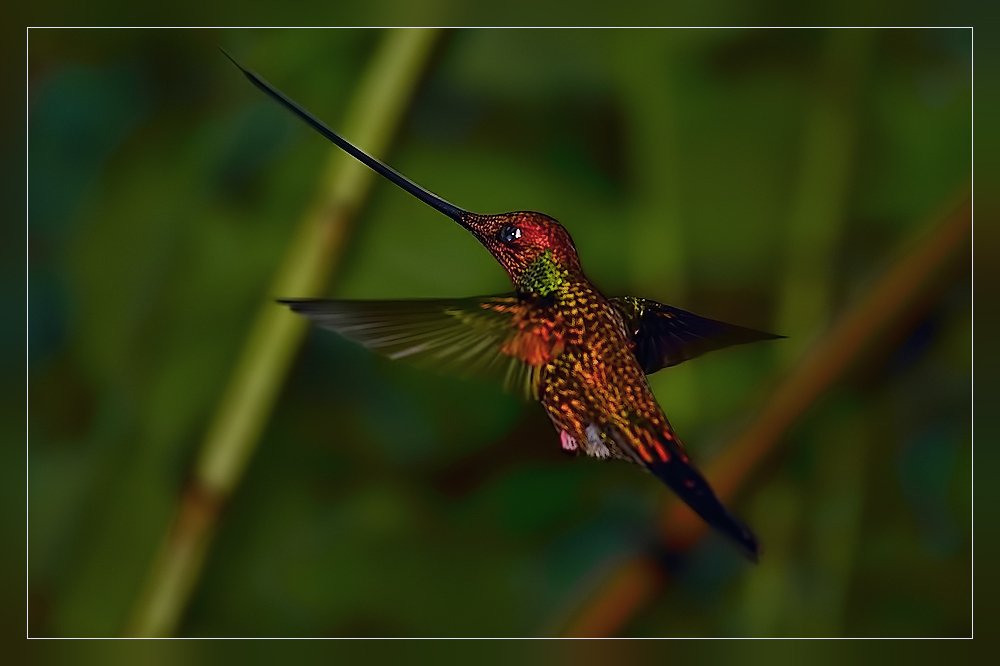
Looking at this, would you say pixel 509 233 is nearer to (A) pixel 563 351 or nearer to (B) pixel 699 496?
(A) pixel 563 351

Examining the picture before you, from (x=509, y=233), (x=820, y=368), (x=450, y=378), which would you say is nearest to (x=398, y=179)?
(x=509, y=233)

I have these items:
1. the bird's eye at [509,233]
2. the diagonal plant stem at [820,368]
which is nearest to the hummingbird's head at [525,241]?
A: the bird's eye at [509,233]

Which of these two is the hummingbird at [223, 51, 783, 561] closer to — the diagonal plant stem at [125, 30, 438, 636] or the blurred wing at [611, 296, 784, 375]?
the blurred wing at [611, 296, 784, 375]

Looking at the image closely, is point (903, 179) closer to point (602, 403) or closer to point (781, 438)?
point (781, 438)

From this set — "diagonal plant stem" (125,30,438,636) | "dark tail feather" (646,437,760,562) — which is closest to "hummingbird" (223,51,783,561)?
"dark tail feather" (646,437,760,562)

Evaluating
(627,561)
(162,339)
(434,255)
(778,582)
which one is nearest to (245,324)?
(162,339)

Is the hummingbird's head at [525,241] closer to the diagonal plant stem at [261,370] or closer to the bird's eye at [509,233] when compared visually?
the bird's eye at [509,233]
